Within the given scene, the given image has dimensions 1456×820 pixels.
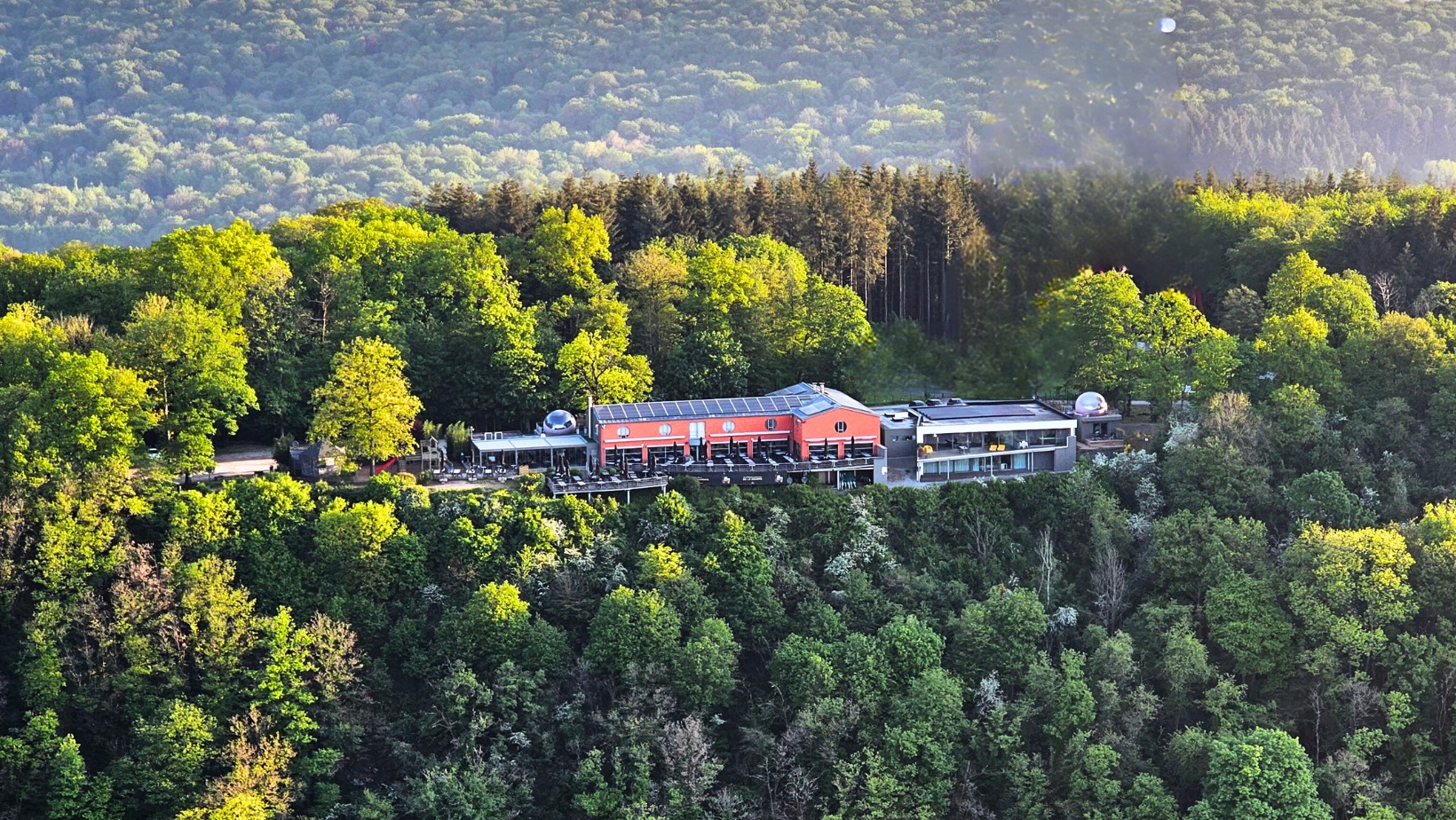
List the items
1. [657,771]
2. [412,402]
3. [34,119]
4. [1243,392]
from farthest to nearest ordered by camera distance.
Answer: [34,119]
[1243,392]
[412,402]
[657,771]

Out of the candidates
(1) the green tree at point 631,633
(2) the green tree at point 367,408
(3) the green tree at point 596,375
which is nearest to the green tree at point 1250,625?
(1) the green tree at point 631,633

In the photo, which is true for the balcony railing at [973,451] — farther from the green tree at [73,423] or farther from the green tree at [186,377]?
the green tree at [73,423]

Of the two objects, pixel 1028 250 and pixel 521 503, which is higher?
pixel 1028 250

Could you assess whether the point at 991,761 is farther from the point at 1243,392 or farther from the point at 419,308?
the point at 419,308

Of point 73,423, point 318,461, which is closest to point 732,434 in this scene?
point 318,461

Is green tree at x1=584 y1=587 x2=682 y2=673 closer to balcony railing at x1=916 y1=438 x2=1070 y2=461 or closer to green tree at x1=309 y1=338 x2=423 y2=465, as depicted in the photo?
green tree at x1=309 y1=338 x2=423 y2=465

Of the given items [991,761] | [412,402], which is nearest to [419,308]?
[412,402]
